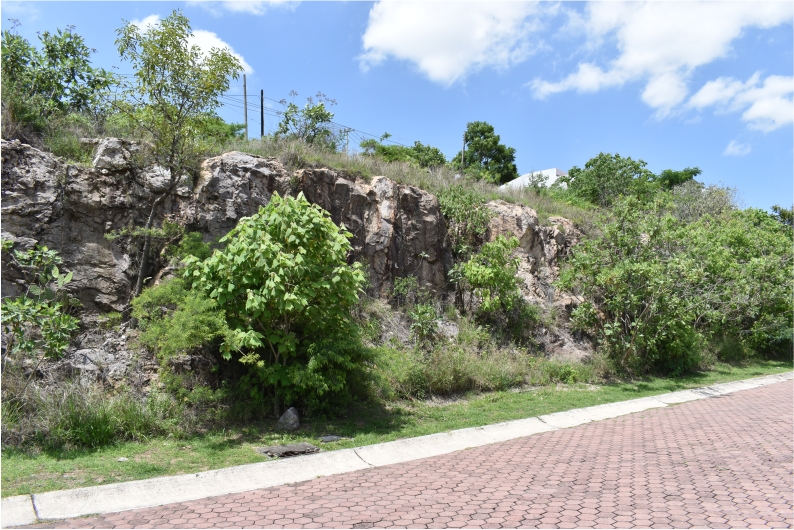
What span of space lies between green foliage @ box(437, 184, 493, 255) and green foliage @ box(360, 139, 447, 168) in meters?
7.54

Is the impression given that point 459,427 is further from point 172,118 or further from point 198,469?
point 172,118

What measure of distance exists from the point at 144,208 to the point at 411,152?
20146 millimetres

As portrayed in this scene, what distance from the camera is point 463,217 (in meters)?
15.3

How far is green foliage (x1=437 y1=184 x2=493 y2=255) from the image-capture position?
15273 millimetres

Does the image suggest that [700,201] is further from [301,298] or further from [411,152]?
[301,298]

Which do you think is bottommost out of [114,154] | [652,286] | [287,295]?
[287,295]

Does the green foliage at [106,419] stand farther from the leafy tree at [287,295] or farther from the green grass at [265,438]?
the leafy tree at [287,295]

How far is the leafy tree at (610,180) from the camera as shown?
27.6 metres

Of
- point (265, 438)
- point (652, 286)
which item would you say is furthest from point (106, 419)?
point (652, 286)

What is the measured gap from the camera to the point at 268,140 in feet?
45.1

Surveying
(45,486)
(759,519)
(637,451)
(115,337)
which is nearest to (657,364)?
(637,451)

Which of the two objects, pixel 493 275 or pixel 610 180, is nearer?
pixel 493 275

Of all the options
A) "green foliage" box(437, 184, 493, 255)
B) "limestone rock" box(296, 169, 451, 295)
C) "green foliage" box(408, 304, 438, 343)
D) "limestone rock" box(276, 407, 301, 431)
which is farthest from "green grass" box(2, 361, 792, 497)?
"green foliage" box(437, 184, 493, 255)

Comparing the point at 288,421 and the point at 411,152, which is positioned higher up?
the point at 411,152
